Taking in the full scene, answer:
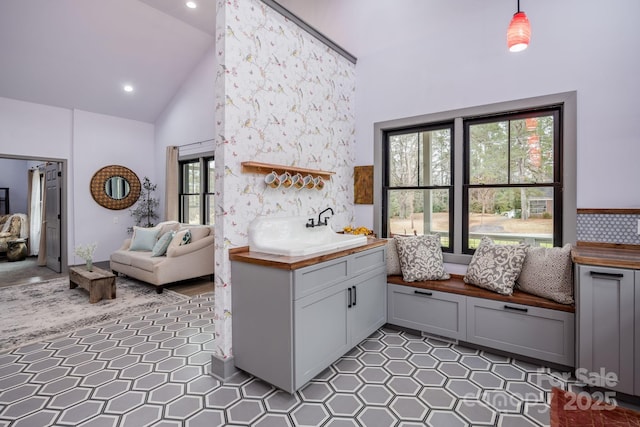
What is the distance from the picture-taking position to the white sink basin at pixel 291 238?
91.0 inches

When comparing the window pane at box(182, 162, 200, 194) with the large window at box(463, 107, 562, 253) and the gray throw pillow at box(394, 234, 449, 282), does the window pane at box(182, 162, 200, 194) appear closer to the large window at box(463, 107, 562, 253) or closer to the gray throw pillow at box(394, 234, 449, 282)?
the gray throw pillow at box(394, 234, 449, 282)

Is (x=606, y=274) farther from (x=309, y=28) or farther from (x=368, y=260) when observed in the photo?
(x=309, y=28)

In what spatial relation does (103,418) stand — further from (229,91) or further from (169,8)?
(169,8)

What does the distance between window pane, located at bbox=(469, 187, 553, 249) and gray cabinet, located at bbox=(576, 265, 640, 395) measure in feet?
2.85

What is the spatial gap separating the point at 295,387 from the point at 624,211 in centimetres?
284

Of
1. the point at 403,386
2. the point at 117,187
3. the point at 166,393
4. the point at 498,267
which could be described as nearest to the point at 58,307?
the point at 166,393

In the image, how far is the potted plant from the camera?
6.94m

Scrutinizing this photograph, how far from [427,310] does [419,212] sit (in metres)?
1.16

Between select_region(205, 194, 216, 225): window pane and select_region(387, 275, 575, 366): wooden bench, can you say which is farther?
select_region(205, 194, 216, 225): window pane

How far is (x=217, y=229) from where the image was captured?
2385 millimetres

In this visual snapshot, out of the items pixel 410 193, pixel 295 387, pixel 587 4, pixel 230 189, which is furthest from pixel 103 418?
pixel 587 4

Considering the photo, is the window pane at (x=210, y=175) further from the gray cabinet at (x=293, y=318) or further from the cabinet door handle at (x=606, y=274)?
the cabinet door handle at (x=606, y=274)

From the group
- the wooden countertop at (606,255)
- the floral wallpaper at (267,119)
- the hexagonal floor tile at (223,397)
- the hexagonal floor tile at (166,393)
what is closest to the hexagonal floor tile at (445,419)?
the hexagonal floor tile at (223,397)

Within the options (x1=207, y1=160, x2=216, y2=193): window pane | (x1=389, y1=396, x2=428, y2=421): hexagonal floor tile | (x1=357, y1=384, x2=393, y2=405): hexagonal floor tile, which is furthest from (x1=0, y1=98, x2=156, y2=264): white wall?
(x1=389, y1=396, x2=428, y2=421): hexagonal floor tile
